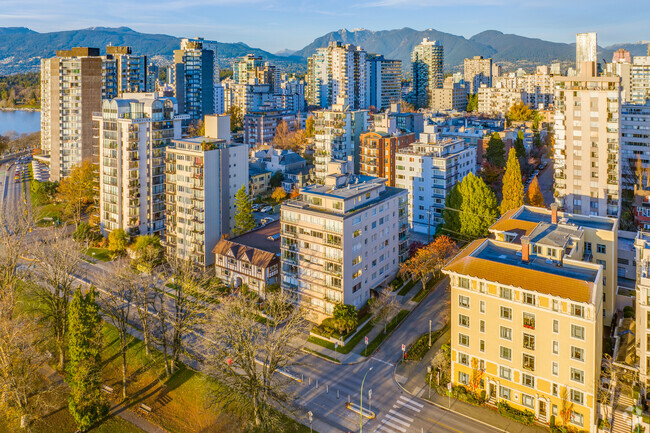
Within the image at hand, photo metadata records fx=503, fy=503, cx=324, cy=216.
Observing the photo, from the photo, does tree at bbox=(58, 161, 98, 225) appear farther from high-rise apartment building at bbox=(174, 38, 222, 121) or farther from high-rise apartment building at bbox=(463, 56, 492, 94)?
high-rise apartment building at bbox=(463, 56, 492, 94)

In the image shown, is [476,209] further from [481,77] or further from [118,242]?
[481,77]

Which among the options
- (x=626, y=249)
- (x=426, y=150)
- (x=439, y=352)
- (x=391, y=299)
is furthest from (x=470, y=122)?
(x=439, y=352)

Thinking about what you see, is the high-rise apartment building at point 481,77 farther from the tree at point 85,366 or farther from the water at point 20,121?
the tree at point 85,366

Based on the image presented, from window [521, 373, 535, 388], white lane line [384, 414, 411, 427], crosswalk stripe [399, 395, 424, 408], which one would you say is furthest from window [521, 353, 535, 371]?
white lane line [384, 414, 411, 427]

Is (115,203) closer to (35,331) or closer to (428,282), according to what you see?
(35,331)

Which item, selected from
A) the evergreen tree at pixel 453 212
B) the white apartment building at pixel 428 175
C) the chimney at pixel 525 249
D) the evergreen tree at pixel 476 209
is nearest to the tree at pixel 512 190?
the evergreen tree at pixel 476 209

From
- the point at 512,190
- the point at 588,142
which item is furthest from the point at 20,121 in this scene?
the point at 588,142
